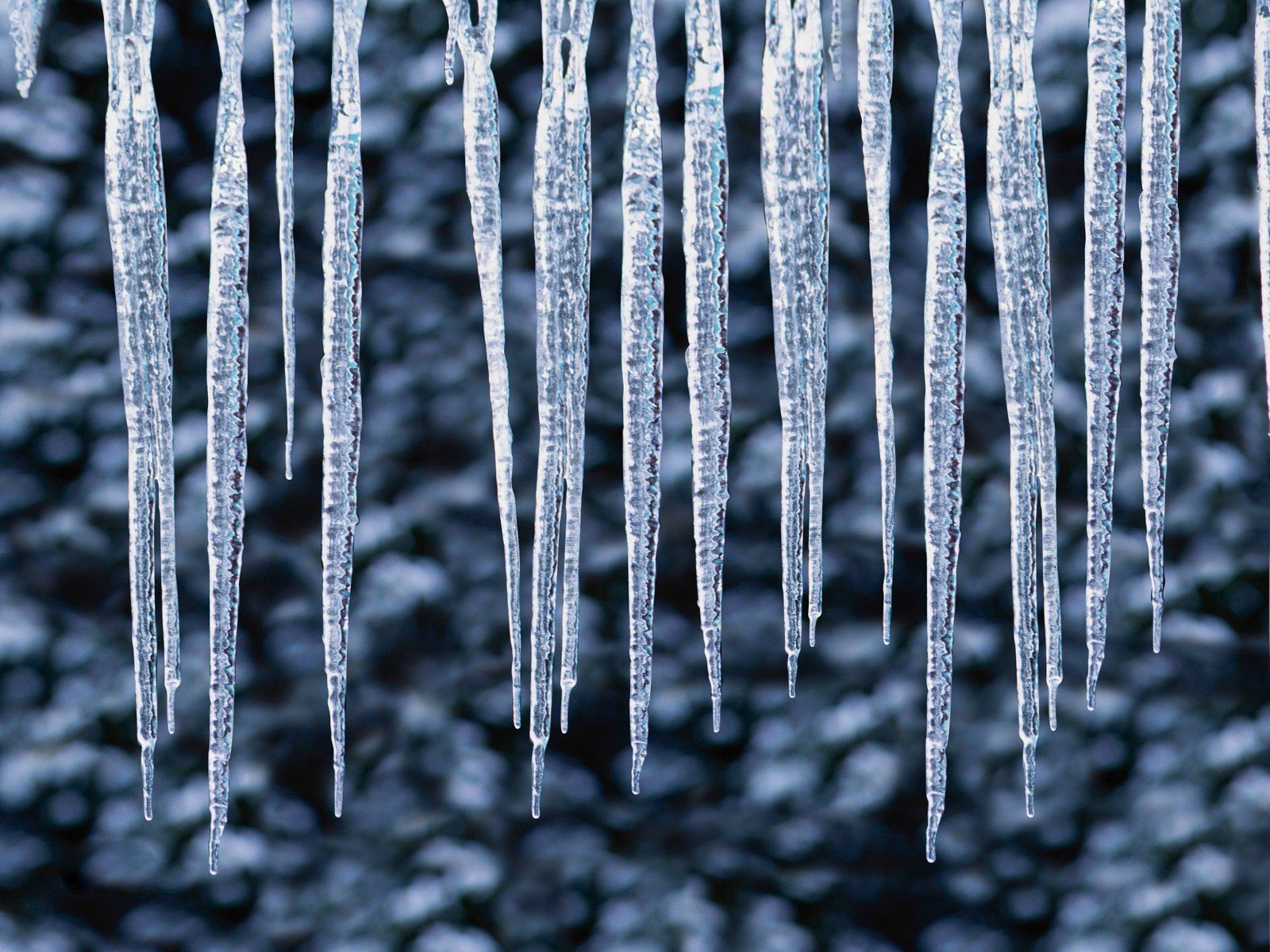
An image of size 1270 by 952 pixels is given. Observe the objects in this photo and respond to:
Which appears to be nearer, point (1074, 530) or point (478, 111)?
point (478, 111)

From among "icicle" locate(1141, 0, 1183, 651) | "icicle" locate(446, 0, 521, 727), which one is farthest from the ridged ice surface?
"icicle" locate(1141, 0, 1183, 651)

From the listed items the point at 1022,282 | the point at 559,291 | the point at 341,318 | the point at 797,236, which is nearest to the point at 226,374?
the point at 341,318

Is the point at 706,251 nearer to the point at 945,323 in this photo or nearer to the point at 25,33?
the point at 945,323

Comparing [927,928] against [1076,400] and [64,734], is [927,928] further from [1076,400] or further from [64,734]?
[64,734]

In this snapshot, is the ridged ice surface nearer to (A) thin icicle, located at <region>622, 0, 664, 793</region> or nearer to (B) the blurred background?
(B) the blurred background

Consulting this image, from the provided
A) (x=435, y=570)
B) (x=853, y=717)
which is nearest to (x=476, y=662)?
(x=435, y=570)
